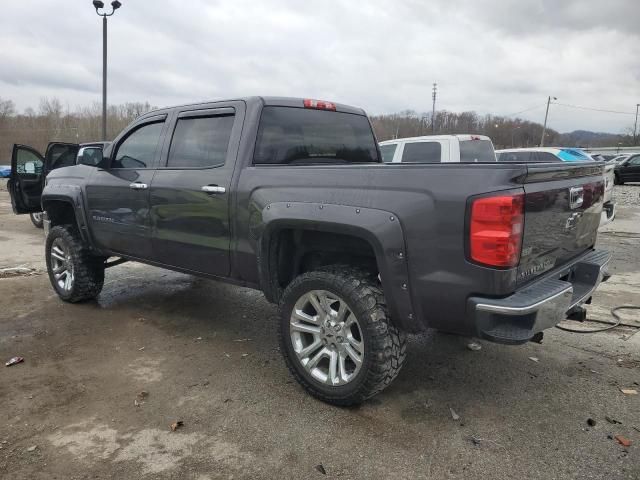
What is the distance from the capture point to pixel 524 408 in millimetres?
3135

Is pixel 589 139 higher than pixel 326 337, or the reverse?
pixel 589 139

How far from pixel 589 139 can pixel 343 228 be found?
115 m

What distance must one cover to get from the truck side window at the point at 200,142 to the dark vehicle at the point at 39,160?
4323 mm

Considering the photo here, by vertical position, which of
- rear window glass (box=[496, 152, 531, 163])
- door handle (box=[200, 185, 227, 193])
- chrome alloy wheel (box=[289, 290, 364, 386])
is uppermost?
rear window glass (box=[496, 152, 531, 163])

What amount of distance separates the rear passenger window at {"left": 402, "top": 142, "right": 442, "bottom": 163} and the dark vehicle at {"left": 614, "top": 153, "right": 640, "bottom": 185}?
2162 centimetres

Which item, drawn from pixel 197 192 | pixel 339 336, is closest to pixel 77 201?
pixel 197 192

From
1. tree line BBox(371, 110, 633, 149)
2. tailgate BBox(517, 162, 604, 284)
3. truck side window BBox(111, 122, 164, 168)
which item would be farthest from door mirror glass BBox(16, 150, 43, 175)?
tree line BBox(371, 110, 633, 149)

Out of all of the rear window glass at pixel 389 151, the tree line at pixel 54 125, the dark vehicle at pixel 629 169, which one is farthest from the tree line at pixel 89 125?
the rear window glass at pixel 389 151

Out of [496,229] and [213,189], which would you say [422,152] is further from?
[496,229]

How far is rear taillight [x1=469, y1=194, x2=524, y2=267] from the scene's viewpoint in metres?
2.38

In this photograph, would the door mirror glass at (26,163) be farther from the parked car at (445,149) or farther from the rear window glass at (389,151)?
the rear window glass at (389,151)

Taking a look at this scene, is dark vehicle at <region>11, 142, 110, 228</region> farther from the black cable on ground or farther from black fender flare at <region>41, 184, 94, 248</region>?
the black cable on ground

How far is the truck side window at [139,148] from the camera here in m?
4.39

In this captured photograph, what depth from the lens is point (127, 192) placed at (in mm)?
4449
